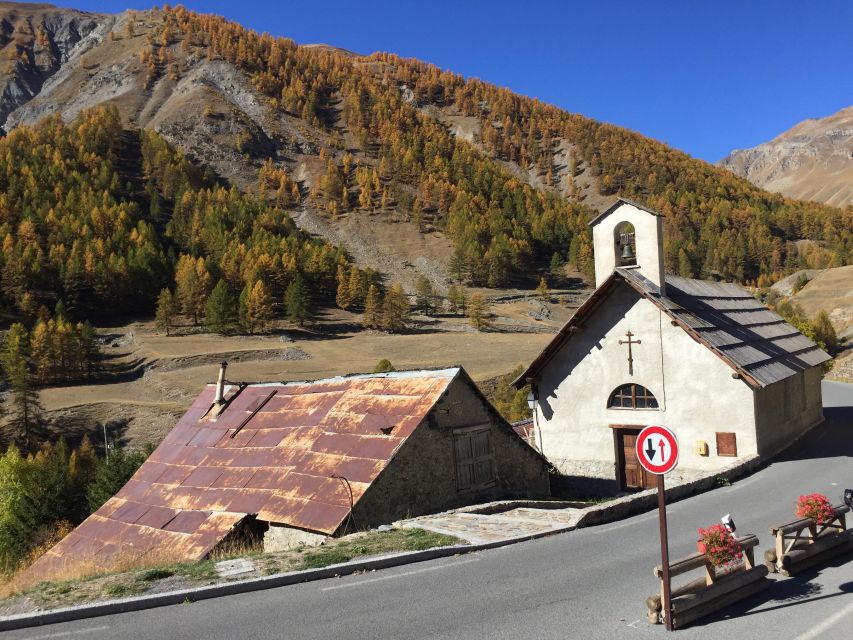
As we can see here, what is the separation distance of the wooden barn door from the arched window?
30.7 inches

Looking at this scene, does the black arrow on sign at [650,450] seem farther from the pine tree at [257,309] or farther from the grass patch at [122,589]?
the pine tree at [257,309]

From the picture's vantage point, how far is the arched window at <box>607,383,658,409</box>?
64.9ft

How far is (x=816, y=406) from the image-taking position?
24797 millimetres

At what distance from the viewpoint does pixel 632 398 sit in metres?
20.0

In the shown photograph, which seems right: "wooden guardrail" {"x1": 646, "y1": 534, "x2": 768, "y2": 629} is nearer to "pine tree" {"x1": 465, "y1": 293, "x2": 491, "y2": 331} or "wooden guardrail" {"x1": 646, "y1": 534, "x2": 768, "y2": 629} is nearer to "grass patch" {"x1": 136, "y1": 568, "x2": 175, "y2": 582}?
"grass patch" {"x1": 136, "y1": 568, "x2": 175, "y2": 582}

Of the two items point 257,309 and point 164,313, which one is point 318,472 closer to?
point 257,309

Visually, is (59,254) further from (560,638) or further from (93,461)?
(560,638)

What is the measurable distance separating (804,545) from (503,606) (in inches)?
181

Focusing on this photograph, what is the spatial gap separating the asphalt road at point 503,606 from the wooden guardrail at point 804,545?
0.62ft

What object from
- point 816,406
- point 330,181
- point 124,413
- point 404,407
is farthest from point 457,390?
point 330,181

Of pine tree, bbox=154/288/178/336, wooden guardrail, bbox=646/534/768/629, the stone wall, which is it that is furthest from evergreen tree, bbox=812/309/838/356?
pine tree, bbox=154/288/178/336

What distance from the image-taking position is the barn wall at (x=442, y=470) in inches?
526

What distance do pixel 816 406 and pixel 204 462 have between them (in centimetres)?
2299

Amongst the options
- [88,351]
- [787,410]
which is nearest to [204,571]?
[787,410]
